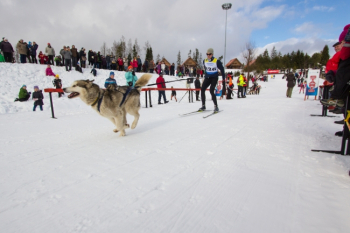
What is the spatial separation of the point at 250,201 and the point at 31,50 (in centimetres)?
2113

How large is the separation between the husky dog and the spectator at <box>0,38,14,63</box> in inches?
644

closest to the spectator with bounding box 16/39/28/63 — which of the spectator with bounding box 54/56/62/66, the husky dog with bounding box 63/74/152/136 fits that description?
the spectator with bounding box 54/56/62/66

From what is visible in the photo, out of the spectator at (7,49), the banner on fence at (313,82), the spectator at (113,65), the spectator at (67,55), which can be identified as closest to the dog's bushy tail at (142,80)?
the banner on fence at (313,82)

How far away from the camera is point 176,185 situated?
1.95 m

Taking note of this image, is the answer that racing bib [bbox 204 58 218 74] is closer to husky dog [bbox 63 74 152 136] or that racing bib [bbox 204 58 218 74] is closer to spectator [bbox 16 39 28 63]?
husky dog [bbox 63 74 152 136]

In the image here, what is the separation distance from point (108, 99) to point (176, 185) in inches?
108

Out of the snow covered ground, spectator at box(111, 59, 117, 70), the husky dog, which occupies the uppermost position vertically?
spectator at box(111, 59, 117, 70)

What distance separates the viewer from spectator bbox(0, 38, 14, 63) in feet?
47.2

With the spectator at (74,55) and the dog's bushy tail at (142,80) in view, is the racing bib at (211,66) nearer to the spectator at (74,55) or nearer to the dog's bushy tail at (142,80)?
the dog's bushy tail at (142,80)

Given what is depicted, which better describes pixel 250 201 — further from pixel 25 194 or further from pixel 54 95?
pixel 54 95

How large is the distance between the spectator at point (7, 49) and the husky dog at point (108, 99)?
53.7 ft

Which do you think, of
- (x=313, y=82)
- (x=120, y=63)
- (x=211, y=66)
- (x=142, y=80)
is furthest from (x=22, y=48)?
(x=313, y=82)

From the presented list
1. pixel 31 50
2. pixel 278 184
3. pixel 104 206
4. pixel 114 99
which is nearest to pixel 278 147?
pixel 278 184

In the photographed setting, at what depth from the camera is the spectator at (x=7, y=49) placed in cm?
1439
